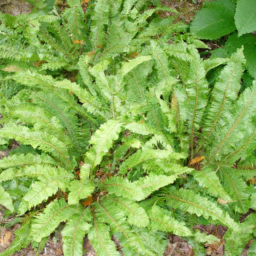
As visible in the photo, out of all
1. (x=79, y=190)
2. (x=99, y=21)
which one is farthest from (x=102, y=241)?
(x=99, y=21)

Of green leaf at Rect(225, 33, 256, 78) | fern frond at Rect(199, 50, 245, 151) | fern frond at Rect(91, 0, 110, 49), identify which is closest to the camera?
fern frond at Rect(199, 50, 245, 151)

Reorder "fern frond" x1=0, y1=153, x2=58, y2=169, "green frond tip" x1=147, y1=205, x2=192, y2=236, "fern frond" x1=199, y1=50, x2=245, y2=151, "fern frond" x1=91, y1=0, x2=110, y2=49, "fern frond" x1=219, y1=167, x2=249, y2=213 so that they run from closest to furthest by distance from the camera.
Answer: "green frond tip" x1=147, y1=205, x2=192, y2=236 < "fern frond" x1=0, y1=153, x2=58, y2=169 < "fern frond" x1=219, y1=167, x2=249, y2=213 < "fern frond" x1=199, y1=50, x2=245, y2=151 < "fern frond" x1=91, y1=0, x2=110, y2=49

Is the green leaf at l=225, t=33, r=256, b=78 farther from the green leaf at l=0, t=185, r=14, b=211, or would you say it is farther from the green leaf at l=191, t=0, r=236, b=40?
the green leaf at l=0, t=185, r=14, b=211

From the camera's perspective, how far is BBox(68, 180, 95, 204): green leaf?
8.41ft

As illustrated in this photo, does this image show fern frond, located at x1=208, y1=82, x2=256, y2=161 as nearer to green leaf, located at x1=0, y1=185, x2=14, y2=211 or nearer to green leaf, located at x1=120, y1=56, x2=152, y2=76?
green leaf, located at x1=120, y1=56, x2=152, y2=76

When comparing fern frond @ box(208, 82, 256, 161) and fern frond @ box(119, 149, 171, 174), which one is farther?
fern frond @ box(208, 82, 256, 161)

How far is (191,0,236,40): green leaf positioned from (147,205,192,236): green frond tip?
7.99 feet

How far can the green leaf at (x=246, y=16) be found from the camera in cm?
285

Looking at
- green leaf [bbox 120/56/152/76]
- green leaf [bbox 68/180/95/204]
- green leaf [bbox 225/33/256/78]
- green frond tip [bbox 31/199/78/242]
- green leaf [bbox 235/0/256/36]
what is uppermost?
green leaf [bbox 235/0/256/36]

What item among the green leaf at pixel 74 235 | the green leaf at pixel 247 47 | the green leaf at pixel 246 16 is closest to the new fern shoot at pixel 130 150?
the green leaf at pixel 74 235

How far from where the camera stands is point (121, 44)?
3781mm

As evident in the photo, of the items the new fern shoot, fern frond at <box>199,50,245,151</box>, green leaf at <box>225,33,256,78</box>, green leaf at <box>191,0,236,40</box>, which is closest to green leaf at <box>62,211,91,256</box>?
the new fern shoot

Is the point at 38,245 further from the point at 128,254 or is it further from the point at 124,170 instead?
the point at 124,170

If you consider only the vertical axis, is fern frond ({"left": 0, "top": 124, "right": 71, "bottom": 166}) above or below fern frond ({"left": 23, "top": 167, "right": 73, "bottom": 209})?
above
